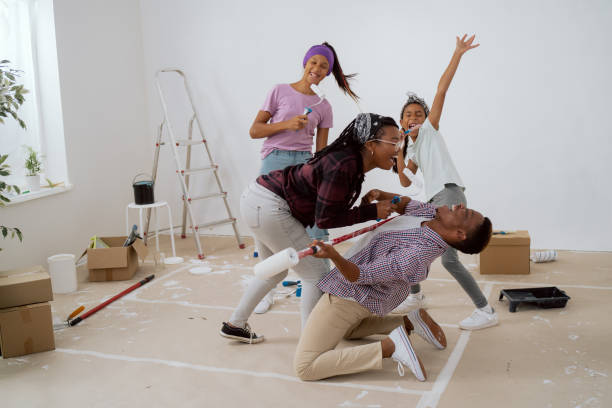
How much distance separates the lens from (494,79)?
4.50m

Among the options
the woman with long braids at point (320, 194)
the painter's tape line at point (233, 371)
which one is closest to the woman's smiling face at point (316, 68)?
the woman with long braids at point (320, 194)

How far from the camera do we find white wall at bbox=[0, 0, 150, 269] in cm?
431

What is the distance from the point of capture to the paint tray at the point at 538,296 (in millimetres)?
3213

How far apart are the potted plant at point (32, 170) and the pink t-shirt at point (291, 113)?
1927 millimetres

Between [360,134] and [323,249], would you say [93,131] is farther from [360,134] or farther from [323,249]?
[323,249]

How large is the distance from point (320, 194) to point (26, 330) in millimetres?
1675

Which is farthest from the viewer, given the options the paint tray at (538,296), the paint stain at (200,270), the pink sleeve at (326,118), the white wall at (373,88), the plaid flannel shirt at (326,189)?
the white wall at (373,88)

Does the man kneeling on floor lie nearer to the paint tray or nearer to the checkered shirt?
the checkered shirt

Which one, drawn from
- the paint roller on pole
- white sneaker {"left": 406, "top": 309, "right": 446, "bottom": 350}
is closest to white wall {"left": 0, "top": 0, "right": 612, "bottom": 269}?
white sneaker {"left": 406, "top": 309, "right": 446, "bottom": 350}

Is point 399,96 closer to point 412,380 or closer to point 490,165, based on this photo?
point 490,165

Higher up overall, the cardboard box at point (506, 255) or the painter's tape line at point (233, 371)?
the cardboard box at point (506, 255)

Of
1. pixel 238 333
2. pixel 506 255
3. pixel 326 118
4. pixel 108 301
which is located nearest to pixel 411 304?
pixel 506 255

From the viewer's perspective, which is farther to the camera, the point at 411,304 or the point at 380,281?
the point at 411,304

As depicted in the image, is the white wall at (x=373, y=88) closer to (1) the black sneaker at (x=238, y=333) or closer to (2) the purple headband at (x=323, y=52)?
(2) the purple headband at (x=323, y=52)
